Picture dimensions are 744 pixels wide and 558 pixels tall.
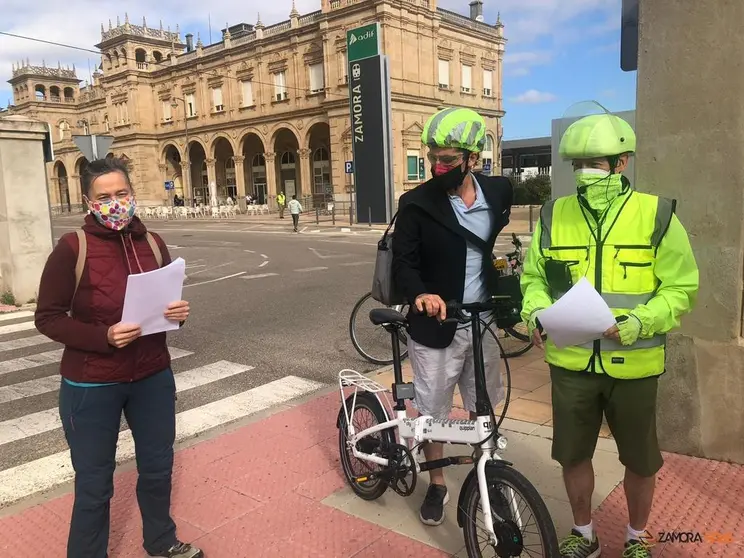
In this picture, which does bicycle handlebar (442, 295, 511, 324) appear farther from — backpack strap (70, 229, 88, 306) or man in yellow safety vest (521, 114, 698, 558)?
backpack strap (70, 229, 88, 306)

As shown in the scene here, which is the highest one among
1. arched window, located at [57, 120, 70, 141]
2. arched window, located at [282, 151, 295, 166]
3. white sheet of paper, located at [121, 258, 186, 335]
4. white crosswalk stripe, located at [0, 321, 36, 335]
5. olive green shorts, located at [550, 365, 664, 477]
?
arched window, located at [57, 120, 70, 141]

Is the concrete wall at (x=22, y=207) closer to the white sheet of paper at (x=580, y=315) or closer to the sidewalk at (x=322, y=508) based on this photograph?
the sidewalk at (x=322, y=508)

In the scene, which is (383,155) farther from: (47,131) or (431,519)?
(431,519)

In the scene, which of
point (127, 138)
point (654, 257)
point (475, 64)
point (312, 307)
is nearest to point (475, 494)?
point (654, 257)

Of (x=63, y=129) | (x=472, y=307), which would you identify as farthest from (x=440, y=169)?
(x=63, y=129)

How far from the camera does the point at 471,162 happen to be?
2.86 metres

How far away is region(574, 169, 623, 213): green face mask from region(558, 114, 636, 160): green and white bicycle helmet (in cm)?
7

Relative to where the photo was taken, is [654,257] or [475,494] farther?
[475,494]

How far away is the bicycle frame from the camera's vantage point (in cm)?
250

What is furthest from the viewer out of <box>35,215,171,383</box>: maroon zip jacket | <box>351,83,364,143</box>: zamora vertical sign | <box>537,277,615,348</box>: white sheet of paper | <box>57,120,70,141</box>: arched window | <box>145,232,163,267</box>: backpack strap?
<box>57,120,70,141</box>: arched window

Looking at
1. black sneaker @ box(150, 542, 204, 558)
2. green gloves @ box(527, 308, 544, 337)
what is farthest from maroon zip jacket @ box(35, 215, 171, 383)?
green gloves @ box(527, 308, 544, 337)

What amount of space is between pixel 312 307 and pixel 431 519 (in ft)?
21.3

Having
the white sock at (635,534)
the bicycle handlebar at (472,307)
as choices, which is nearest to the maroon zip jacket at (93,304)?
the bicycle handlebar at (472,307)

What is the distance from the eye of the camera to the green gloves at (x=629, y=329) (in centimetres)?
221
